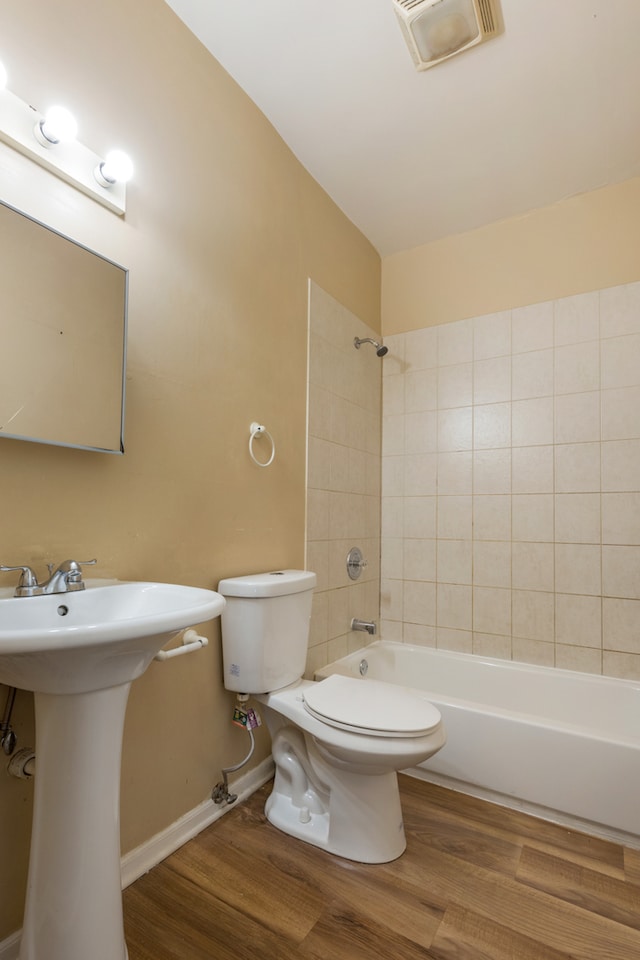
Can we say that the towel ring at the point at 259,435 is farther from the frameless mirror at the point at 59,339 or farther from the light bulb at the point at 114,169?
the light bulb at the point at 114,169

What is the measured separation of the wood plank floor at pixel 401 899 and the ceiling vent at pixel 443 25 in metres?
2.50

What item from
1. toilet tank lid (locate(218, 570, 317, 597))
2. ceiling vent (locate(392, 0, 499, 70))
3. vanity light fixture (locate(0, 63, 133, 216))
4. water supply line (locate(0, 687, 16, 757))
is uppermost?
ceiling vent (locate(392, 0, 499, 70))

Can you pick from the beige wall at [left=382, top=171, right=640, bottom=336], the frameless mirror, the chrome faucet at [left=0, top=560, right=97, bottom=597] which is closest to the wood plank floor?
the chrome faucet at [left=0, top=560, right=97, bottom=597]

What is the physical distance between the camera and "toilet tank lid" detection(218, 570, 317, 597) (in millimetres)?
1554

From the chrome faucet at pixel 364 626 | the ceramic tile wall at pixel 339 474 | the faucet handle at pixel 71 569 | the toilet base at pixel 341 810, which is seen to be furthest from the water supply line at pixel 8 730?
the chrome faucet at pixel 364 626

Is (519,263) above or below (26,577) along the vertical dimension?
above

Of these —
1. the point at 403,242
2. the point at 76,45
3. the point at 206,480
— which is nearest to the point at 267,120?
the point at 76,45

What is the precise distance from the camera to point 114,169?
1.28 m

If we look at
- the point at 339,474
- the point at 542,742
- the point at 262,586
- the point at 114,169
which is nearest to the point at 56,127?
the point at 114,169

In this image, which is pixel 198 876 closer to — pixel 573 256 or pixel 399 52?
pixel 399 52

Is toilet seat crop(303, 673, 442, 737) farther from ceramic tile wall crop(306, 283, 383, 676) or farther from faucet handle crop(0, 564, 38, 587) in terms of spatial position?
faucet handle crop(0, 564, 38, 587)

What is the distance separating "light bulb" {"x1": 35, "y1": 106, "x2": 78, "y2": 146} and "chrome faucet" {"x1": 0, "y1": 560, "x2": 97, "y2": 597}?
3.25 ft

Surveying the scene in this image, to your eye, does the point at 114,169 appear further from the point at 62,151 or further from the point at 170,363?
the point at 170,363

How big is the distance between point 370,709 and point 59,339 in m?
1.30
